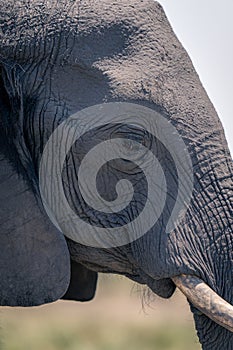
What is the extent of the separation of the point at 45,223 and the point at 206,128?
0.47 meters

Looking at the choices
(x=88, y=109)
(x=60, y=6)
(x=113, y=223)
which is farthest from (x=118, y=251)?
(x=60, y=6)

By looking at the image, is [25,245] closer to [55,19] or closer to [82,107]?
[82,107]

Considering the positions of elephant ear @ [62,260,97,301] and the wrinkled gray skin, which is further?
elephant ear @ [62,260,97,301]

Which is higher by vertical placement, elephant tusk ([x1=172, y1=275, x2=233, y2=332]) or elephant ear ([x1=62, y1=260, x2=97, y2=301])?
elephant tusk ([x1=172, y1=275, x2=233, y2=332])

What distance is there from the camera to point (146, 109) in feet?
12.6

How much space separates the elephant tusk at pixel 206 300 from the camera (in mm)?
3693

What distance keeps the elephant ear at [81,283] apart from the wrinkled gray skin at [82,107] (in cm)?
43

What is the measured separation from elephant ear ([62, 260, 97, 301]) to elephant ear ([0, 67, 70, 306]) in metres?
0.42

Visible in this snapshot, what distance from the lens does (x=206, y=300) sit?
3.73 metres

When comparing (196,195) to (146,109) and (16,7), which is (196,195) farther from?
(16,7)

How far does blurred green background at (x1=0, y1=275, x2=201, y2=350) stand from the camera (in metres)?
9.62

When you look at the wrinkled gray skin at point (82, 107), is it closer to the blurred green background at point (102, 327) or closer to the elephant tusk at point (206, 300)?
the elephant tusk at point (206, 300)

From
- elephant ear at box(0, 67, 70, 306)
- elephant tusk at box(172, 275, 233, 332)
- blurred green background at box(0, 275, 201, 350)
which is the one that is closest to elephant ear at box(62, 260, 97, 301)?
elephant ear at box(0, 67, 70, 306)

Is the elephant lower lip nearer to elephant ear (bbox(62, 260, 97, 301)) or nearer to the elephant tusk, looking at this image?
the elephant tusk
